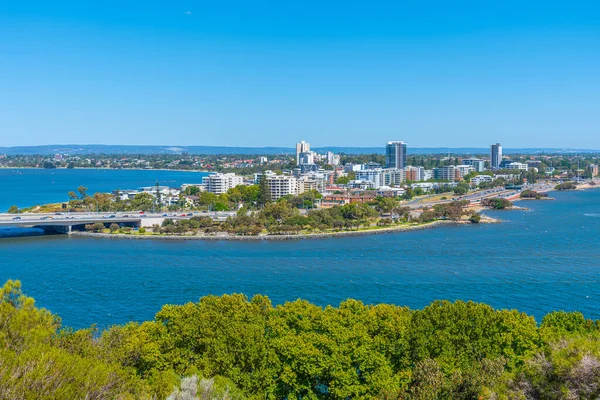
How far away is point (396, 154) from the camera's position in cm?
5291

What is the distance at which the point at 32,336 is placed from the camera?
14.5ft

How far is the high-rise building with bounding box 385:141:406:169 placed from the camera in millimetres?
52812

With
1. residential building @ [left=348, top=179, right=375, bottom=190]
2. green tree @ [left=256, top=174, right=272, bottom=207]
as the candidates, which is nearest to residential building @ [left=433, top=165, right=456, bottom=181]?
residential building @ [left=348, top=179, right=375, bottom=190]

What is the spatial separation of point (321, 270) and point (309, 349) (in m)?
7.37

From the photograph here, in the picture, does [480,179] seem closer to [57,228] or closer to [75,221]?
[75,221]

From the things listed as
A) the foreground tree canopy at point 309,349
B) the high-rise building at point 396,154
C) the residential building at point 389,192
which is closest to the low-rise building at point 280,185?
the residential building at point 389,192

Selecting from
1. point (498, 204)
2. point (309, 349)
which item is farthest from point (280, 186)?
point (309, 349)

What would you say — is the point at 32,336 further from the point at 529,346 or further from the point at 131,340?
the point at 529,346

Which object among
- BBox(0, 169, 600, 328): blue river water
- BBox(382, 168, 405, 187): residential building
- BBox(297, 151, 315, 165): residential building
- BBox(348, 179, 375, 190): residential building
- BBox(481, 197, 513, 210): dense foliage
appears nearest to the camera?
BBox(0, 169, 600, 328): blue river water

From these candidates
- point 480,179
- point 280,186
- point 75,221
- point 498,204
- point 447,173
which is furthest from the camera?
point 447,173

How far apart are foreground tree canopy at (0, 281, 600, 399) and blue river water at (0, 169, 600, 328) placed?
3509 mm

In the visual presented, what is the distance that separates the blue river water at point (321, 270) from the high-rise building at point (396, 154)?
112ft

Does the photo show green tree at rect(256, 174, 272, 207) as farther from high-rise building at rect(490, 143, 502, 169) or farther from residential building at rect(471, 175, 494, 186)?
high-rise building at rect(490, 143, 502, 169)

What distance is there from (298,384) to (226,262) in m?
8.75
